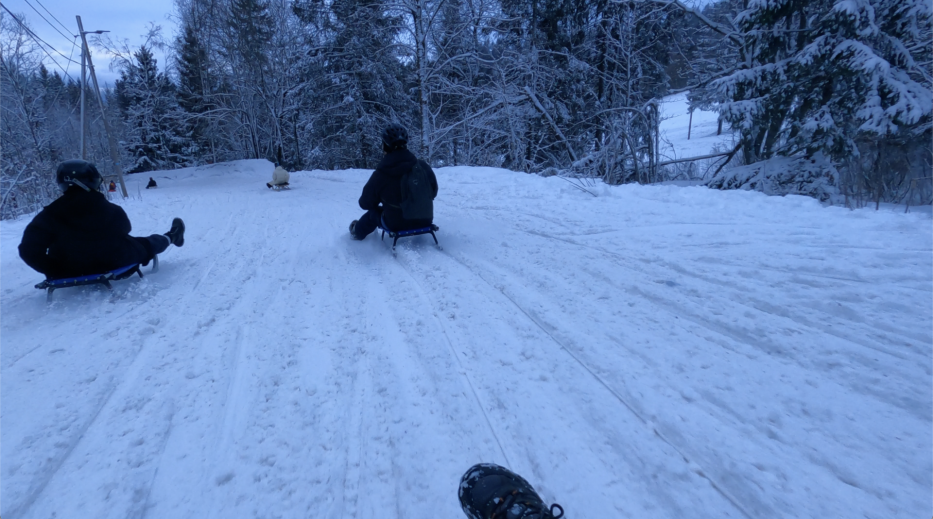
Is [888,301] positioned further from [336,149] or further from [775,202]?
[336,149]

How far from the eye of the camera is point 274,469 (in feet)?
6.29

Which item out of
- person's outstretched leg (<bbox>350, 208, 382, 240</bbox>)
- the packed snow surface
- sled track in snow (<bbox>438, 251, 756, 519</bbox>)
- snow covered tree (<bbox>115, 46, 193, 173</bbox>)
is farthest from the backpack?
snow covered tree (<bbox>115, 46, 193, 173</bbox>)

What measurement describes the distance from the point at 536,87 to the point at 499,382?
1553 centimetres

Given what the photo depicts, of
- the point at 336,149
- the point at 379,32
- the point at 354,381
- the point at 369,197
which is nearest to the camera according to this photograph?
the point at 354,381

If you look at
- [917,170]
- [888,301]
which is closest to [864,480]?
[888,301]

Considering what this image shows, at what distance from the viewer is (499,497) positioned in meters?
1.60

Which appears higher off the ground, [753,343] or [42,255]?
[42,255]

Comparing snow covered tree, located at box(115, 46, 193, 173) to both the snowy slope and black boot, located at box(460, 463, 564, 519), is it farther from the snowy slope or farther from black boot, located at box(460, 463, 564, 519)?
black boot, located at box(460, 463, 564, 519)

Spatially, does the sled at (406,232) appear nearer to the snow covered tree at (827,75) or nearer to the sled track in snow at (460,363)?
the sled track in snow at (460,363)

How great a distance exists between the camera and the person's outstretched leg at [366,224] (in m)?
5.38

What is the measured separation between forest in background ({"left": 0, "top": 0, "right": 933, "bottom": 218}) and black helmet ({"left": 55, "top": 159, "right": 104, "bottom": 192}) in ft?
29.8

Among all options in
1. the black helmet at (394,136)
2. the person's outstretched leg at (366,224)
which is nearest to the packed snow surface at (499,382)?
the person's outstretched leg at (366,224)

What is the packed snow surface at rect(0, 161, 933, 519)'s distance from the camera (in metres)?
1.80

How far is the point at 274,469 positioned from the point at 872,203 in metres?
8.00
